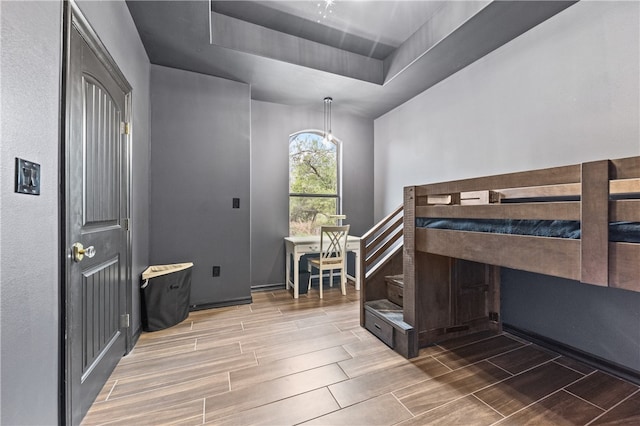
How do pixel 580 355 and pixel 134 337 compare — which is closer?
pixel 580 355

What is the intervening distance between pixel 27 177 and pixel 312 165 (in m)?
3.35

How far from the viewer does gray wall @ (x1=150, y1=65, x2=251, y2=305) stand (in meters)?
2.74

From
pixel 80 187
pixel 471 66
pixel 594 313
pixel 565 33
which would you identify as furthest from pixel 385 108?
pixel 80 187

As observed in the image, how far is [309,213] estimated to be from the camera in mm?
4023

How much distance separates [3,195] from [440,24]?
10.1 ft

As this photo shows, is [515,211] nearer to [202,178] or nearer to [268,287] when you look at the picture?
[202,178]

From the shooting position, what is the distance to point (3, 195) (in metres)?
0.80

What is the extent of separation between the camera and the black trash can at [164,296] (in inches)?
91.7

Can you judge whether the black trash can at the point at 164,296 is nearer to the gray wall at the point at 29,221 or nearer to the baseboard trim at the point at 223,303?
the baseboard trim at the point at 223,303

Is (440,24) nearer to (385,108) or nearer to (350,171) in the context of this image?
(385,108)

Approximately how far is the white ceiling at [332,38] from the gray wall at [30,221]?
55.0 inches

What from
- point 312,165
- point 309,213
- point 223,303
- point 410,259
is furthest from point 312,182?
point 410,259

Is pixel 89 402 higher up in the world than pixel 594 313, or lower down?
lower down

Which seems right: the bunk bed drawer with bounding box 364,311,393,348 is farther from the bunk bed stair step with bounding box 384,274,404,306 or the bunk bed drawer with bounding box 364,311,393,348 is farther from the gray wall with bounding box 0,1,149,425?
the gray wall with bounding box 0,1,149,425
